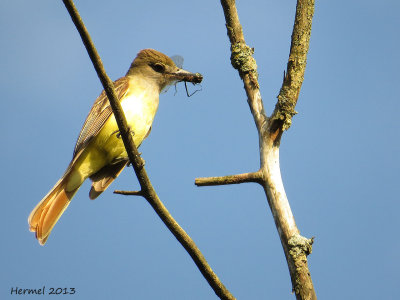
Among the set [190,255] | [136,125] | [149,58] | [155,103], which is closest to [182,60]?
[149,58]

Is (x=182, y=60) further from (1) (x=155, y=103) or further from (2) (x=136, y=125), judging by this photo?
(2) (x=136, y=125)

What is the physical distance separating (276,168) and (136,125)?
200 cm

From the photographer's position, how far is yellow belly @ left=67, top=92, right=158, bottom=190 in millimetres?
5285

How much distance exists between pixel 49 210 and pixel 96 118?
3.54 ft

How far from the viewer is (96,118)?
213 inches

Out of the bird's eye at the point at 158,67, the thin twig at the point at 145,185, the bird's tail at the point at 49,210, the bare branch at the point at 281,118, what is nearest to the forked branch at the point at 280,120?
the bare branch at the point at 281,118

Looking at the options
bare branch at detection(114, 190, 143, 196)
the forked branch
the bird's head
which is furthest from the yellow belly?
bare branch at detection(114, 190, 143, 196)

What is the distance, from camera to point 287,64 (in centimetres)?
426

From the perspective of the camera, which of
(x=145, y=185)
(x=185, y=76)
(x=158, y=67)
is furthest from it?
(x=158, y=67)

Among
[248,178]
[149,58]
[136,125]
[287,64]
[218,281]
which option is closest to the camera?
[218,281]

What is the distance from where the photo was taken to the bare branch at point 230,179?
3.71 metres

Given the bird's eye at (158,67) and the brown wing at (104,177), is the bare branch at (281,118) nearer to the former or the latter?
the bird's eye at (158,67)

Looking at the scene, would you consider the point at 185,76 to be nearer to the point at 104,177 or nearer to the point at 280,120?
the point at 104,177

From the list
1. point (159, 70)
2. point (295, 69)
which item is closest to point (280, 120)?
point (295, 69)
